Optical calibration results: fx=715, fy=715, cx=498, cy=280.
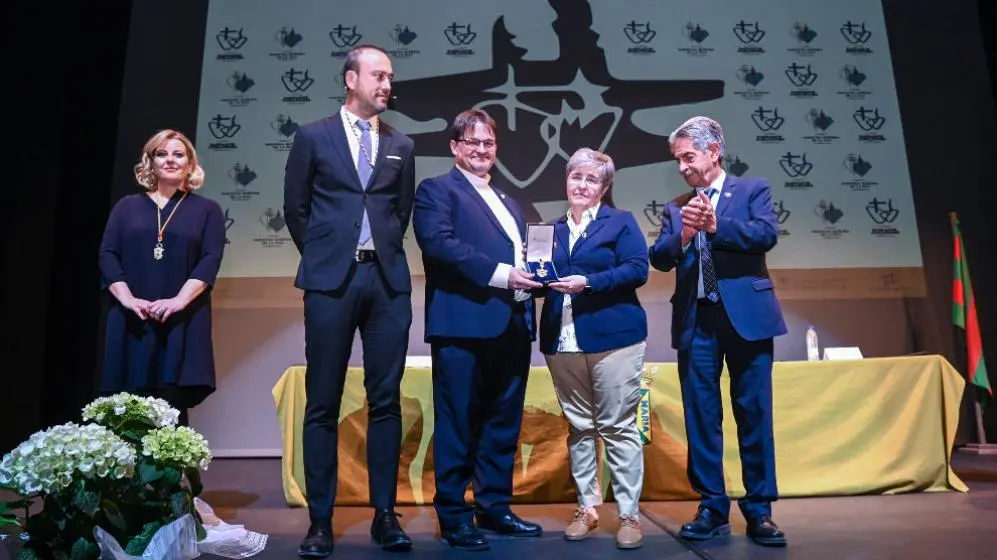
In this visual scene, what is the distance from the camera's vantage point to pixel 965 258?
4.78 meters

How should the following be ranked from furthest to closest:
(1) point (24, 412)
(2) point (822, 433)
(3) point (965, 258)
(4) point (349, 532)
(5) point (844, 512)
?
1. (3) point (965, 258)
2. (1) point (24, 412)
3. (2) point (822, 433)
4. (5) point (844, 512)
5. (4) point (349, 532)

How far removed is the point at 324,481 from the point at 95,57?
396cm

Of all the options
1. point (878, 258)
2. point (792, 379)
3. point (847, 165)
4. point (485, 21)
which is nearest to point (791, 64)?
point (847, 165)

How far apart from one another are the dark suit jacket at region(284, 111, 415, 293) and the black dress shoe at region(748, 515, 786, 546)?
1407 millimetres

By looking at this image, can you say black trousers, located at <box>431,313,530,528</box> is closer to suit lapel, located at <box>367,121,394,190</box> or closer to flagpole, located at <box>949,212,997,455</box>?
suit lapel, located at <box>367,121,394,190</box>

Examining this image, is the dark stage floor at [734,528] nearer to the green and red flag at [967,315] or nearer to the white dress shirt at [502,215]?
the white dress shirt at [502,215]

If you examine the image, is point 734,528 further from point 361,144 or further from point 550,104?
point 550,104

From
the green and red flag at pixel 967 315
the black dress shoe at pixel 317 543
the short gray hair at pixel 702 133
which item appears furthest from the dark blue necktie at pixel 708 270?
the green and red flag at pixel 967 315

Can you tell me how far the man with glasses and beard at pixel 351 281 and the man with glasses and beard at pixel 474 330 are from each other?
14 cm

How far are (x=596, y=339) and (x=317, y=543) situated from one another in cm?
112

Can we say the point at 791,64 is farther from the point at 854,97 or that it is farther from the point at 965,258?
the point at 965,258

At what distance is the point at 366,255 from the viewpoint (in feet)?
7.84

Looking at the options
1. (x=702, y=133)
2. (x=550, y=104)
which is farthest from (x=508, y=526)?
(x=550, y=104)

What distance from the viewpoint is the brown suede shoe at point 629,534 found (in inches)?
91.7
